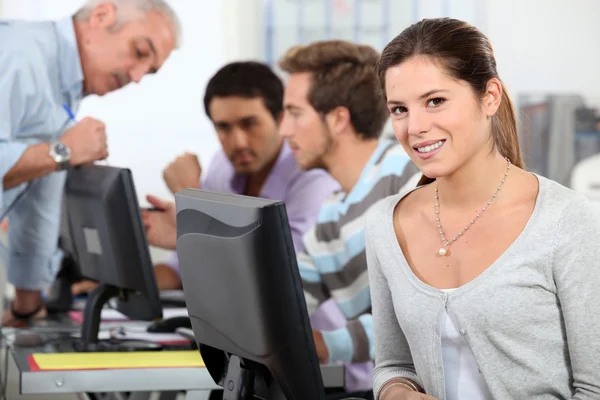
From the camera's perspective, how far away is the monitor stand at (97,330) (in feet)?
7.09

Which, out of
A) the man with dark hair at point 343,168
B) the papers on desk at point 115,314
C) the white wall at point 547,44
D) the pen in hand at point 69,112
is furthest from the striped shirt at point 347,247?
the white wall at point 547,44

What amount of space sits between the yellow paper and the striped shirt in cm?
47

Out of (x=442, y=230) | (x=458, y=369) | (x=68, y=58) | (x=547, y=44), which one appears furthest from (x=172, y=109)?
(x=458, y=369)

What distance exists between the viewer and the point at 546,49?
3918mm

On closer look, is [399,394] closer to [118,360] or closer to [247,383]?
[247,383]

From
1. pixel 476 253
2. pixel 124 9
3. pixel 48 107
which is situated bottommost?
pixel 48 107

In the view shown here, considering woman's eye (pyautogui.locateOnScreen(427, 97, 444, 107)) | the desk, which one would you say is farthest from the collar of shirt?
woman's eye (pyautogui.locateOnScreen(427, 97, 444, 107))

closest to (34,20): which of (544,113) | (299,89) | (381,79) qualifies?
(299,89)

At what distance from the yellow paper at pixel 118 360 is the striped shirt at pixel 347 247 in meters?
0.47

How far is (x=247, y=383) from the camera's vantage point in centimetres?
139

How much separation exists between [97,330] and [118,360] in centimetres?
29

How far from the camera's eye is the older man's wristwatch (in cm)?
270

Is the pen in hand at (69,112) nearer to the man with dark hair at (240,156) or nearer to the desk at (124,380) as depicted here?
the man with dark hair at (240,156)

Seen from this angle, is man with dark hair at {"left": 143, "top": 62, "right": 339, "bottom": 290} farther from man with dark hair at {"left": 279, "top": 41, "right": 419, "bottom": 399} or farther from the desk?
the desk
